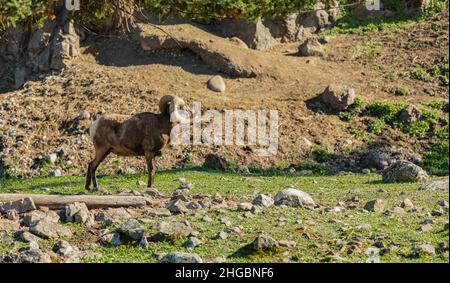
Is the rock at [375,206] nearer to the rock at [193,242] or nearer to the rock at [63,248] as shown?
the rock at [193,242]

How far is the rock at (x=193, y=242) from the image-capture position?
37.6 ft

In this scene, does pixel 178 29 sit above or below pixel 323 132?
above

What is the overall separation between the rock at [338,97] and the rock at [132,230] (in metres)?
13.7

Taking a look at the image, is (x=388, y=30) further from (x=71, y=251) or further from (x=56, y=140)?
(x=71, y=251)

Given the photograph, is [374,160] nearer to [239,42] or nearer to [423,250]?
[239,42]

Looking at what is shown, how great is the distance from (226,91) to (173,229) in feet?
47.7

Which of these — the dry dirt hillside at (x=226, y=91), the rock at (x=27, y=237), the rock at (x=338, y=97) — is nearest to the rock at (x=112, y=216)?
the rock at (x=27, y=237)

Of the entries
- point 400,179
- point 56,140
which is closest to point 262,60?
point 56,140

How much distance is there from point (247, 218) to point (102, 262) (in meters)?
3.02

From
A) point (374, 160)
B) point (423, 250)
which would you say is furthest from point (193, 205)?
point (374, 160)

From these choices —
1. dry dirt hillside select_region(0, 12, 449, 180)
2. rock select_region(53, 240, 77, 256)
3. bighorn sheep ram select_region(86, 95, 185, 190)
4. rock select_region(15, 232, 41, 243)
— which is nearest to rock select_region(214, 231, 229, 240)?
rock select_region(53, 240, 77, 256)

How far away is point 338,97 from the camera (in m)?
25.1
